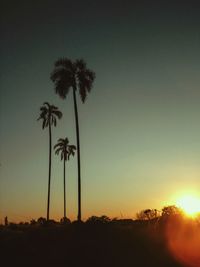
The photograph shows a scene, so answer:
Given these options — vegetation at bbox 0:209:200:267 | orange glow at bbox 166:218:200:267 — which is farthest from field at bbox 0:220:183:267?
orange glow at bbox 166:218:200:267

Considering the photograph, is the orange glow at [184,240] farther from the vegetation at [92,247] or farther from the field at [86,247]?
the field at [86,247]

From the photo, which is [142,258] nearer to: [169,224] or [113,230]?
[113,230]

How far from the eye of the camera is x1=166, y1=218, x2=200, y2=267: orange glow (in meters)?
34.5

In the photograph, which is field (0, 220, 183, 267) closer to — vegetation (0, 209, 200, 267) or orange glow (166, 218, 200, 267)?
vegetation (0, 209, 200, 267)

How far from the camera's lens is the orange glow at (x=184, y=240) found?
113 feet

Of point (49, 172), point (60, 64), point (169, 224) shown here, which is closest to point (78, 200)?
point (169, 224)

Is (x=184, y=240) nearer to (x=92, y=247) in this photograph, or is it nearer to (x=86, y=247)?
(x=92, y=247)

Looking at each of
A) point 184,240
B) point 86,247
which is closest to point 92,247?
point 86,247

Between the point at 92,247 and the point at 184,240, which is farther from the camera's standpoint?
the point at 184,240

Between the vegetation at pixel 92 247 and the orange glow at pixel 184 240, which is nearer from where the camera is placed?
the vegetation at pixel 92 247

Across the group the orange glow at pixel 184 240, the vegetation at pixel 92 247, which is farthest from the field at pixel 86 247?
the orange glow at pixel 184 240

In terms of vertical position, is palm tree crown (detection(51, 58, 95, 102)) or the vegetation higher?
palm tree crown (detection(51, 58, 95, 102))

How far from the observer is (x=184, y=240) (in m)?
39.1

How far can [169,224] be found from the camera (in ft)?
Result: 135
